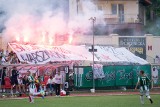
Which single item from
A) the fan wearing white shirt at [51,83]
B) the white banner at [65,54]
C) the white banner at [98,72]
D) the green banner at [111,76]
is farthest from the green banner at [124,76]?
the fan wearing white shirt at [51,83]

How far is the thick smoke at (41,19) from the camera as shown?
4154 centimetres

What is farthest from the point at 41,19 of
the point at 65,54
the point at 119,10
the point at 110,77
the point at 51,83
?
the point at 119,10

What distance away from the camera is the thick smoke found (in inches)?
1636

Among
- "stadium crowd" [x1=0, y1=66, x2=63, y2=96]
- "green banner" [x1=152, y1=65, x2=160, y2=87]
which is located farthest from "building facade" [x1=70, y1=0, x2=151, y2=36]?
"stadium crowd" [x1=0, y1=66, x2=63, y2=96]

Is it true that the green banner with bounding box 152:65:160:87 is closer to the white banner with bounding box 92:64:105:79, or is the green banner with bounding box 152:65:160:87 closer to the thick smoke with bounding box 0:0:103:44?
the white banner with bounding box 92:64:105:79

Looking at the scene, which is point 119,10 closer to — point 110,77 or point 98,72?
point 110,77

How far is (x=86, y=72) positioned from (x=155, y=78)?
8524 mm

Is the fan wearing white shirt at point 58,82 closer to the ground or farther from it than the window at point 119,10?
closer to the ground

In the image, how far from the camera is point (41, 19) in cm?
4841

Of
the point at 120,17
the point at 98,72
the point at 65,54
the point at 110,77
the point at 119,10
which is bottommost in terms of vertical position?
the point at 110,77

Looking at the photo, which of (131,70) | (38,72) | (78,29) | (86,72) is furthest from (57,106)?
(78,29)

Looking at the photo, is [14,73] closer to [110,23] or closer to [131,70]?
[131,70]

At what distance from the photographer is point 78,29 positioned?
54.3 m

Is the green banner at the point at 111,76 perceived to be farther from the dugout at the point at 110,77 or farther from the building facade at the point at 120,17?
the building facade at the point at 120,17
